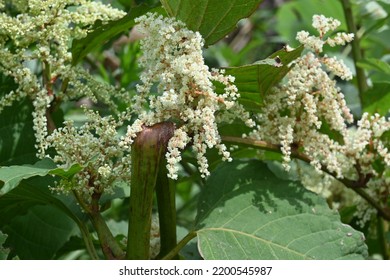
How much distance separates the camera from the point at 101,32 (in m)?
1.66

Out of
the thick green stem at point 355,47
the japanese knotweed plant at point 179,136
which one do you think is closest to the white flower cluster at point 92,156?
the japanese knotweed plant at point 179,136

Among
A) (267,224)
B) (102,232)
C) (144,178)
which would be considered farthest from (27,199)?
(267,224)

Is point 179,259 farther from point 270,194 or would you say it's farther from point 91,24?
point 91,24

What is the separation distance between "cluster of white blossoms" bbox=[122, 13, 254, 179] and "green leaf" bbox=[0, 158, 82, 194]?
0.11 meters

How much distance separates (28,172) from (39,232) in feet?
2.11

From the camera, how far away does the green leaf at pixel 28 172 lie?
121 centimetres

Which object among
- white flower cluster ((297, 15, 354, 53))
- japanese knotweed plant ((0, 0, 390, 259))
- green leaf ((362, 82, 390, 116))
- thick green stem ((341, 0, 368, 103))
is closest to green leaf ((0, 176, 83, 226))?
japanese knotweed plant ((0, 0, 390, 259))

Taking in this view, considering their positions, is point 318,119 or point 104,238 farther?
point 318,119

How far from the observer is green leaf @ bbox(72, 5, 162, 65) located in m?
1.58

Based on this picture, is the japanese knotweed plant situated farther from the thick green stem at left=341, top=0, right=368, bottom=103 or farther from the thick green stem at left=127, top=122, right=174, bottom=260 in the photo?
→ the thick green stem at left=341, top=0, right=368, bottom=103

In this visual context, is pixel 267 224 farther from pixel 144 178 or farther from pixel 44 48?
pixel 44 48

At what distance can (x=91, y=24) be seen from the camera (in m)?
1.65

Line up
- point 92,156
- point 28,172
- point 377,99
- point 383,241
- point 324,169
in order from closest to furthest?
point 28,172, point 92,156, point 324,169, point 377,99, point 383,241

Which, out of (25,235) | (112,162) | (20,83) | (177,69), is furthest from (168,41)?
(25,235)
